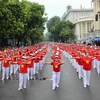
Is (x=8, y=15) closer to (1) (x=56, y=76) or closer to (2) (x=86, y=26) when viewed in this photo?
(1) (x=56, y=76)

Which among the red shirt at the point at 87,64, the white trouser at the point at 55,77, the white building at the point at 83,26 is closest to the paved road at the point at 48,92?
the white trouser at the point at 55,77

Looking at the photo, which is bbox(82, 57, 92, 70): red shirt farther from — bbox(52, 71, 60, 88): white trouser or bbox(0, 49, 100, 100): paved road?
bbox(52, 71, 60, 88): white trouser

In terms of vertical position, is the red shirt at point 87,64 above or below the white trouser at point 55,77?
above

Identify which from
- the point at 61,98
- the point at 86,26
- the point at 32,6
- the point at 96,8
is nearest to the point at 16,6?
the point at 32,6

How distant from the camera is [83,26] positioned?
116625 mm

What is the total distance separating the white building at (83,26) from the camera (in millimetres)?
110688

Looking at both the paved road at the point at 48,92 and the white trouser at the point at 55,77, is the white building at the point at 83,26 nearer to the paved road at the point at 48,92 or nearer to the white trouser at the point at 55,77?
the paved road at the point at 48,92

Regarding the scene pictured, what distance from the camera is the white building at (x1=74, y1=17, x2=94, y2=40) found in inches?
4358

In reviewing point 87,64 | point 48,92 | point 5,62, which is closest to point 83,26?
point 5,62

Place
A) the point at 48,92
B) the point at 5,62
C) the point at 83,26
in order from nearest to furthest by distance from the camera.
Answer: the point at 48,92 < the point at 5,62 < the point at 83,26

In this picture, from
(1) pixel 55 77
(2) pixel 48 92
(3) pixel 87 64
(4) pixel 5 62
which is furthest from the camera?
(4) pixel 5 62

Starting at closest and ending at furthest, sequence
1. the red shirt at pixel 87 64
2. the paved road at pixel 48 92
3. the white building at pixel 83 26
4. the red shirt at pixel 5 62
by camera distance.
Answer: the paved road at pixel 48 92
the red shirt at pixel 87 64
the red shirt at pixel 5 62
the white building at pixel 83 26

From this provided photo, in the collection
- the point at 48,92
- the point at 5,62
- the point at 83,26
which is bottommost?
the point at 48,92

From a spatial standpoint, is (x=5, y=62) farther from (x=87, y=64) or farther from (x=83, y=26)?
(x=83, y=26)
